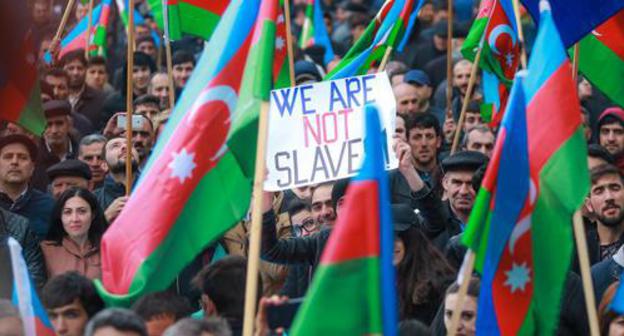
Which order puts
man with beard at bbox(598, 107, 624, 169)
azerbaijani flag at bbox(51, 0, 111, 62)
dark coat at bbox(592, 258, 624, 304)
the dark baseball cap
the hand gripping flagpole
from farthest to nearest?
1. azerbaijani flag at bbox(51, 0, 111, 62)
2. the dark baseball cap
3. man with beard at bbox(598, 107, 624, 169)
4. dark coat at bbox(592, 258, 624, 304)
5. the hand gripping flagpole

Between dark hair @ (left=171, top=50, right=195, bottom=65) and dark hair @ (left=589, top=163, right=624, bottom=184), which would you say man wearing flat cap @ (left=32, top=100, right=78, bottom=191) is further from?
dark hair @ (left=589, top=163, right=624, bottom=184)

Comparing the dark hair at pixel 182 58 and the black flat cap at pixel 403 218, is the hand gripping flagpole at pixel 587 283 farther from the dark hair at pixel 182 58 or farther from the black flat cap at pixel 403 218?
the dark hair at pixel 182 58

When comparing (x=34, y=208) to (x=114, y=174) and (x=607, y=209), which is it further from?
(x=607, y=209)

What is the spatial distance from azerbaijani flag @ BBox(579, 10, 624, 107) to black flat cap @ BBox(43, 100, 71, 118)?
4.23 meters

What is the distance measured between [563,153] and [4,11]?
3631mm

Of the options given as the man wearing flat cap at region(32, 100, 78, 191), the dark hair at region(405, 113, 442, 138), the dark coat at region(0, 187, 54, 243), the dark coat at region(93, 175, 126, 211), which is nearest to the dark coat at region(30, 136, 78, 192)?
the man wearing flat cap at region(32, 100, 78, 191)

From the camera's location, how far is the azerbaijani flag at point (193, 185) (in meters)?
7.89

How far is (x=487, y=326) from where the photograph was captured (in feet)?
25.6

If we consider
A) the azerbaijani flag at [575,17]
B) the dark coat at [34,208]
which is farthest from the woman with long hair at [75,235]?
the azerbaijani flag at [575,17]

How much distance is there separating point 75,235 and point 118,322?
3.04 m

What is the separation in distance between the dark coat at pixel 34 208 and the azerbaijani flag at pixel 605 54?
3.34 meters

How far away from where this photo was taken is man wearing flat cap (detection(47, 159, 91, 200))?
1160cm

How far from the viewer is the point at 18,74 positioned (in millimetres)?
10062

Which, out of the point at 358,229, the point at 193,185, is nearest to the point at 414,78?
the point at 193,185
